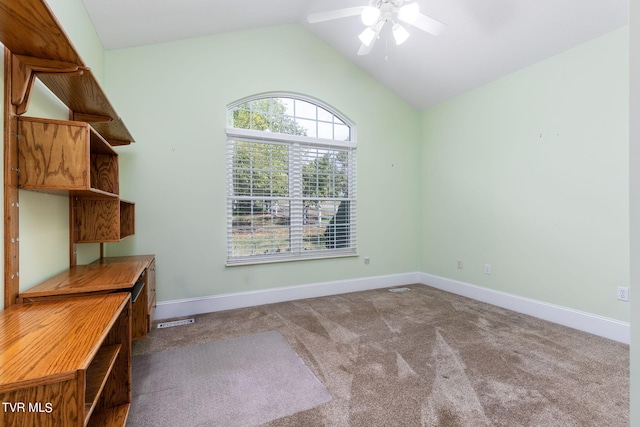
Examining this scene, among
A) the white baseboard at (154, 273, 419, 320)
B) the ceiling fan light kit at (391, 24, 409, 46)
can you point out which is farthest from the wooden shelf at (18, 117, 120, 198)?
the ceiling fan light kit at (391, 24, 409, 46)

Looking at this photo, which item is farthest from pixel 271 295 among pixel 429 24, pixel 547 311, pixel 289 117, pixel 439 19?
pixel 439 19

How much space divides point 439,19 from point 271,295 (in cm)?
366

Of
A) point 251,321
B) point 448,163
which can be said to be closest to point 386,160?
point 448,163

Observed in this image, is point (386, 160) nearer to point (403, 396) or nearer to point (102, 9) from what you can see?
point (403, 396)

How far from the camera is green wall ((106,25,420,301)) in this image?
3.16m

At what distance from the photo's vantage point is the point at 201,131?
341 centimetres

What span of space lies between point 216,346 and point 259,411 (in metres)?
1.00

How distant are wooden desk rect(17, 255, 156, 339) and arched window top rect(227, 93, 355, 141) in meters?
2.01

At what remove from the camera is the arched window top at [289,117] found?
12.1 feet

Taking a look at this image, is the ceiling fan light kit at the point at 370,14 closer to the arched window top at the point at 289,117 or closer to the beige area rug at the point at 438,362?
the arched window top at the point at 289,117

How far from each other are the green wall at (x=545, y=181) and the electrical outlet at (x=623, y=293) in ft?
0.15

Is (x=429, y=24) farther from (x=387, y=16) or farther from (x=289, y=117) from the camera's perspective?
(x=289, y=117)

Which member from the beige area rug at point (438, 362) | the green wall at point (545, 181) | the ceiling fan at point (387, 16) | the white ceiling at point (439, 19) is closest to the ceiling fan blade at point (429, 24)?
the ceiling fan at point (387, 16)

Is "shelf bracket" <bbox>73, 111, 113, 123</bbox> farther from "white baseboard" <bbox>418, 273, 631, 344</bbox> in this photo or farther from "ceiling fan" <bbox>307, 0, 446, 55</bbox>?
"white baseboard" <bbox>418, 273, 631, 344</bbox>
